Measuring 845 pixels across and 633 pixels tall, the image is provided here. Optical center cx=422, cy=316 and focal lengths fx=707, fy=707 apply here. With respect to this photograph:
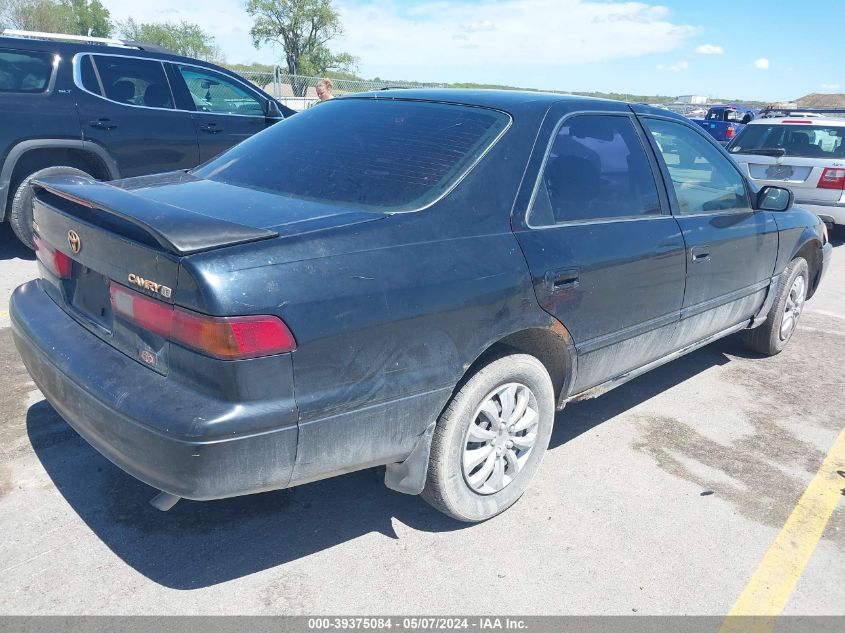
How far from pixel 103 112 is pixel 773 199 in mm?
5653

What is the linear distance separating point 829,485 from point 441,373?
229 centimetres

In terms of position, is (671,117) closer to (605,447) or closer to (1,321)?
(605,447)

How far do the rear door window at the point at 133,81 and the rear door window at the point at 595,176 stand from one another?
16.6 ft

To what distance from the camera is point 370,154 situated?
117 inches

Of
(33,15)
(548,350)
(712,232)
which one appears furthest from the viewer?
(33,15)

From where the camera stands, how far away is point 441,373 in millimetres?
2539

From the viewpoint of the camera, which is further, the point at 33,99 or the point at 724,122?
the point at 724,122

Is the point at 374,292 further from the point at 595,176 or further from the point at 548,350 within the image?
the point at 595,176

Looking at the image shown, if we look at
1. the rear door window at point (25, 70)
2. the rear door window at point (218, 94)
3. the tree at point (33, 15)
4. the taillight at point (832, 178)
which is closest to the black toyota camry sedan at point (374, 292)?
the rear door window at point (25, 70)

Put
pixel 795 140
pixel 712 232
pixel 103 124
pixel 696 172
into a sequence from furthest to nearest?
pixel 795 140
pixel 103 124
pixel 696 172
pixel 712 232

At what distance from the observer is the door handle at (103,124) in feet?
21.2

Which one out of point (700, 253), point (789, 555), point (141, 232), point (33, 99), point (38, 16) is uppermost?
point (38, 16)

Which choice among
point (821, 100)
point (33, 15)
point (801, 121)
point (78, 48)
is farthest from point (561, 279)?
point (821, 100)

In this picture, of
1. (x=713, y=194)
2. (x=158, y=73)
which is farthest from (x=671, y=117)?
(x=158, y=73)
